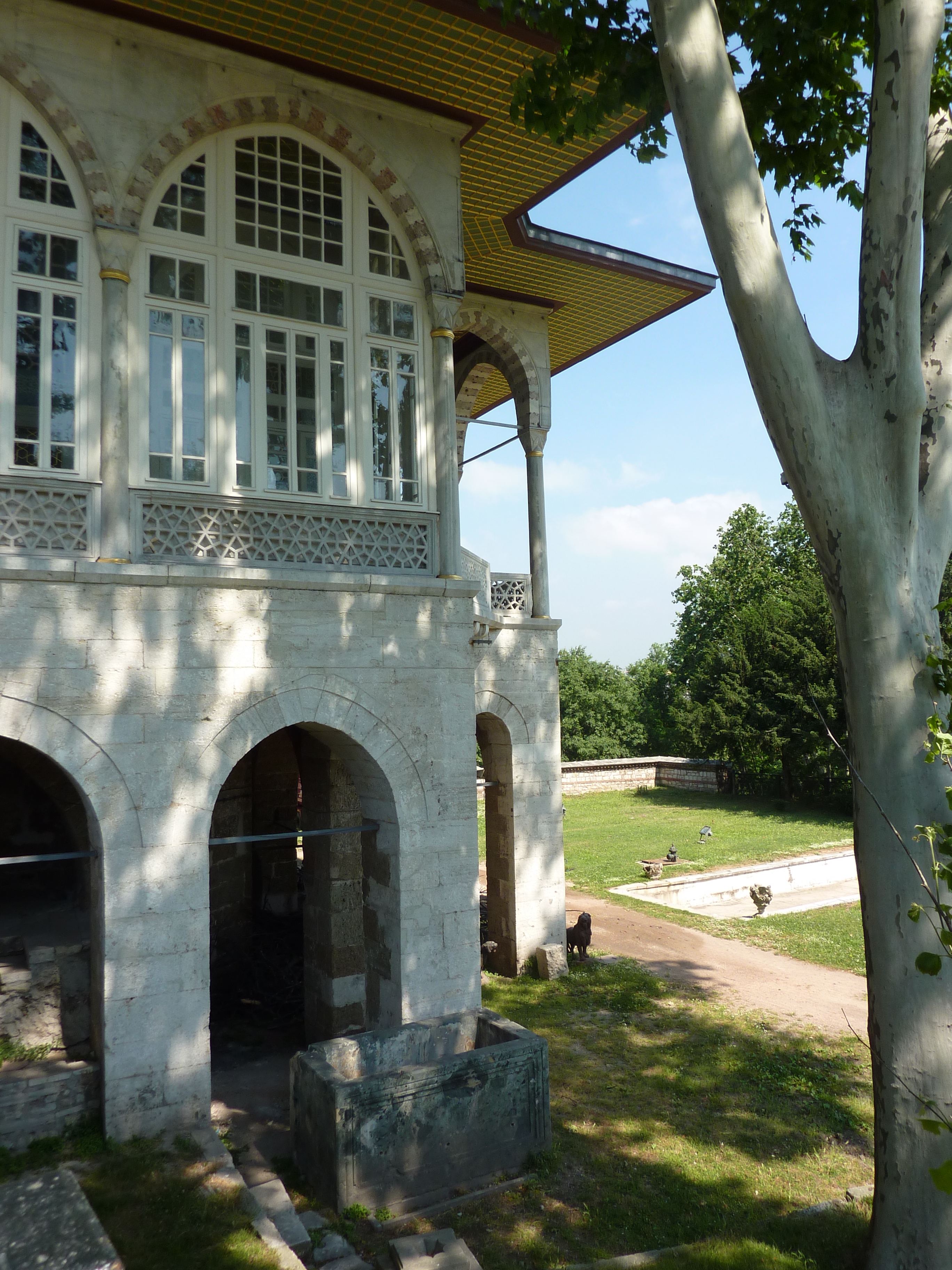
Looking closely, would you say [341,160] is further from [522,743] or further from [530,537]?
[522,743]

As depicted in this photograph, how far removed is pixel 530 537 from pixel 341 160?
5879 millimetres

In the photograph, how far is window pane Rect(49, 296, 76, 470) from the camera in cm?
650

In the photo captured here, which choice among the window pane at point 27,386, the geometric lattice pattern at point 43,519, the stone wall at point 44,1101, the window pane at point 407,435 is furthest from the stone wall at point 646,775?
the window pane at point 27,386

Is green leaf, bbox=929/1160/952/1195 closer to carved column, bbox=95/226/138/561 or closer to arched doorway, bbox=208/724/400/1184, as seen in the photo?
arched doorway, bbox=208/724/400/1184

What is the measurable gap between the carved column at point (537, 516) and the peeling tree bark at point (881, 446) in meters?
7.94

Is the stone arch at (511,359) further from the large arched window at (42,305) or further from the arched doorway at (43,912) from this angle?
the arched doorway at (43,912)

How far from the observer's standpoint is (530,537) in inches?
497

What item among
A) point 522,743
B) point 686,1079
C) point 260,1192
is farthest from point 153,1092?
point 522,743

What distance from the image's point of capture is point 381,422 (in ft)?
25.8

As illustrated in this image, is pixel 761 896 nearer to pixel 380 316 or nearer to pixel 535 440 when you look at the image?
pixel 535 440

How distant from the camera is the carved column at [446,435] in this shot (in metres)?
7.96

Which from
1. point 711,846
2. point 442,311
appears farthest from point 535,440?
point 711,846

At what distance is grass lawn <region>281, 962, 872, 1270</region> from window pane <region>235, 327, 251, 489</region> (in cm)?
535

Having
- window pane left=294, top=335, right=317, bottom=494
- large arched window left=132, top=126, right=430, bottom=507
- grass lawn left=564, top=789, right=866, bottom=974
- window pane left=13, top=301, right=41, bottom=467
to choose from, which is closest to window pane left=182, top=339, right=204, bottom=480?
large arched window left=132, top=126, right=430, bottom=507
